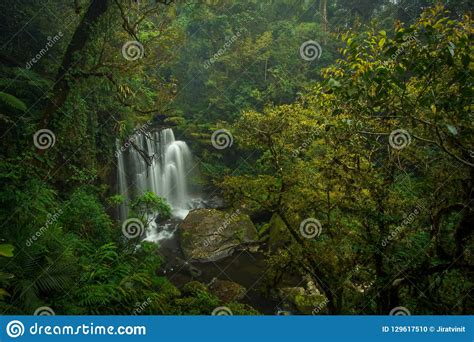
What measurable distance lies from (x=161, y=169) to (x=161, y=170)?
0.19 ft

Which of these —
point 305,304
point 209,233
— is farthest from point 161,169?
point 305,304

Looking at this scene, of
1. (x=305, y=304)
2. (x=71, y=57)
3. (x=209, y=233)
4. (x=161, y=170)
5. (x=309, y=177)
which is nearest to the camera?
(x=309, y=177)

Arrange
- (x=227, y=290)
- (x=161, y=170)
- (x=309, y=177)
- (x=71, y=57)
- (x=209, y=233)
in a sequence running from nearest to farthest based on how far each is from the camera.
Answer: (x=309, y=177)
(x=71, y=57)
(x=227, y=290)
(x=209, y=233)
(x=161, y=170)

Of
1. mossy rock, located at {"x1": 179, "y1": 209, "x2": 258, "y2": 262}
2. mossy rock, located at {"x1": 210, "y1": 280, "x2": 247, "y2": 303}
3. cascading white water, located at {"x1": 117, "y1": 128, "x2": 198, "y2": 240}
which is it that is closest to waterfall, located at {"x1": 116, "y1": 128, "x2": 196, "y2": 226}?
cascading white water, located at {"x1": 117, "y1": 128, "x2": 198, "y2": 240}

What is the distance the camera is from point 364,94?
169 inches

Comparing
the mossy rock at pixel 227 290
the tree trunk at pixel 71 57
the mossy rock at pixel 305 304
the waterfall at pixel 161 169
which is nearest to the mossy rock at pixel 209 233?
the mossy rock at pixel 227 290

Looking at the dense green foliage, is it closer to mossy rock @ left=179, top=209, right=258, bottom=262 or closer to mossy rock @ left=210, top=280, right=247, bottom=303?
mossy rock @ left=210, top=280, right=247, bottom=303

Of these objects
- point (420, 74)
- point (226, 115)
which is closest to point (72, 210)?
point (420, 74)

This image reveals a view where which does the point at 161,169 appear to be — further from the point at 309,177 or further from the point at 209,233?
the point at 309,177

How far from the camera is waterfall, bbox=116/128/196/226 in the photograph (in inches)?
638

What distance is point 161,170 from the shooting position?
1905 cm

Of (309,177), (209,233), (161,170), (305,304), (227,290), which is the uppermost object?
(161,170)

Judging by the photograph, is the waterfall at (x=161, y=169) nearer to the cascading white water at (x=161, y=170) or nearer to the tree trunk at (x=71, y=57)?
the cascading white water at (x=161, y=170)

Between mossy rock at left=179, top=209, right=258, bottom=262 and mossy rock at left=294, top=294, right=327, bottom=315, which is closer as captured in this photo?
mossy rock at left=294, top=294, right=327, bottom=315
